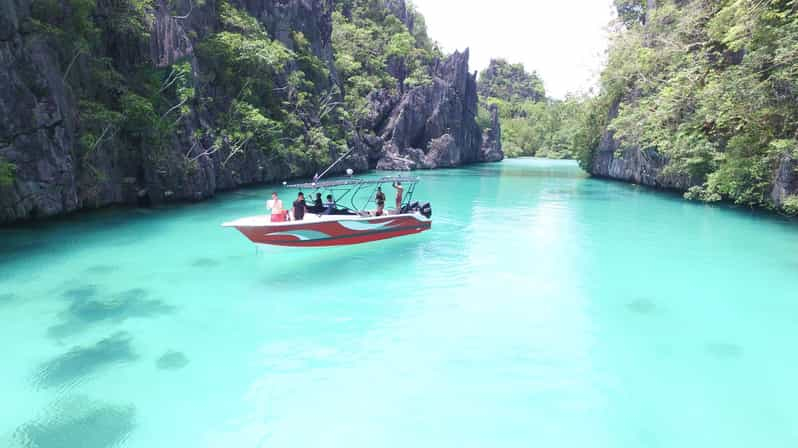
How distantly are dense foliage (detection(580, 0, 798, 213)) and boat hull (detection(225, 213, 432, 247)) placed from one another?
35.1ft

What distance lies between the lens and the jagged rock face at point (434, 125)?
4634cm

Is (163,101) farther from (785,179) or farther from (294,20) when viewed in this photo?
(785,179)

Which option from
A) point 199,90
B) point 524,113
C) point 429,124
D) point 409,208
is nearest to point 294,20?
point 199,90

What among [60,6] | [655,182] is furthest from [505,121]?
[60,6]

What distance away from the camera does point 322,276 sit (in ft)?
31.4

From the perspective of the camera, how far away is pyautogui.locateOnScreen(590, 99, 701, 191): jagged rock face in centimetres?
2366

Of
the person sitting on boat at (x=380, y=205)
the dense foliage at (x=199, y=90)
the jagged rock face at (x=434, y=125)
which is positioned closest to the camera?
the person sitting on boat at (x=380, y=205)

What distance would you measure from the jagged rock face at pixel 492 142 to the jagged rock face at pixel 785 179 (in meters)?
49.1

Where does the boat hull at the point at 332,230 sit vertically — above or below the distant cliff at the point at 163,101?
below

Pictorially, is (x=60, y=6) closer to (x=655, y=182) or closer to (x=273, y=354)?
(x=273, y=354)

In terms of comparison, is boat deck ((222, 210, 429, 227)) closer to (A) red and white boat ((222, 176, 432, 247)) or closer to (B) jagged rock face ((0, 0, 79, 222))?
(A) red and white boat ((222, 176, 432, 247))

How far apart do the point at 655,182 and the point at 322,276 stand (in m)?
23.5

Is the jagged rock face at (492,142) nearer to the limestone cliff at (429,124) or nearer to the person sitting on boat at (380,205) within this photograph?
the limestone cliff at (429,124)

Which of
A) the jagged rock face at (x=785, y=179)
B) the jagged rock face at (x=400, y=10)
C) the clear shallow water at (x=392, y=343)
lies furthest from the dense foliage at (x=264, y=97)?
the jagged rock face at (x=400, y=10)
